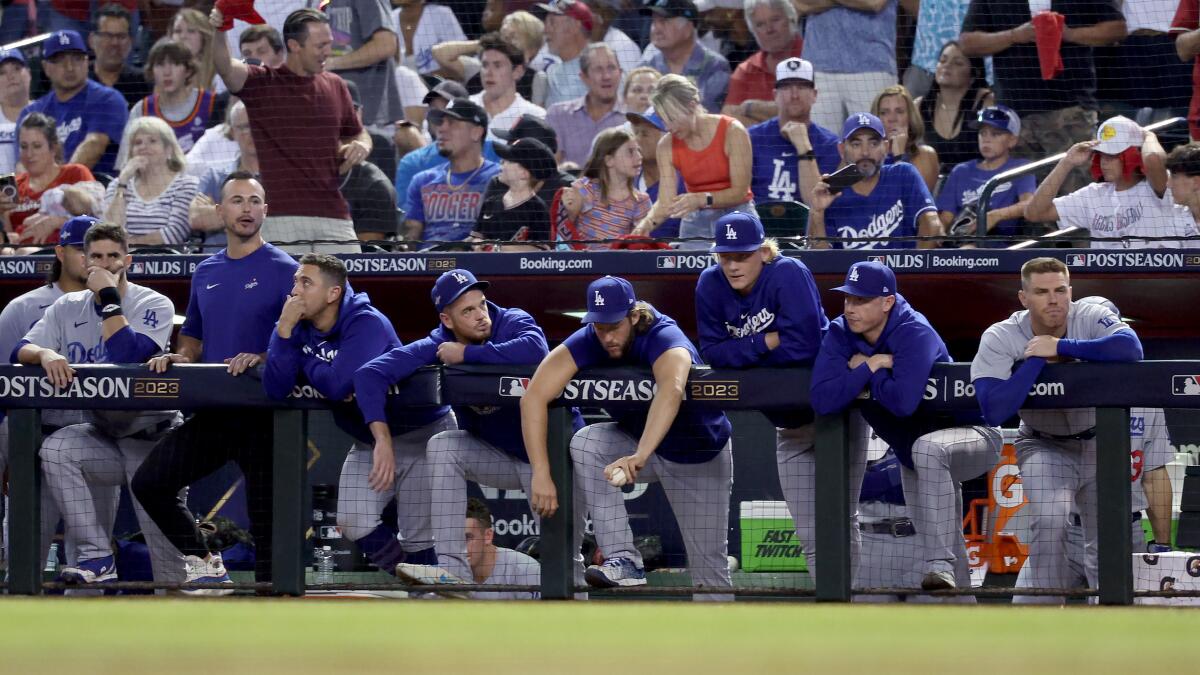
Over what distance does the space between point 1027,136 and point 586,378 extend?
4.43m

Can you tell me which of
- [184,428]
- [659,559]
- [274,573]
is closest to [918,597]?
[659,559]

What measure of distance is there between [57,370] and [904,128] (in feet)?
16.3

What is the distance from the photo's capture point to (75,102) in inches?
435

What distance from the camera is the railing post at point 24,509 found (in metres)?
6.76

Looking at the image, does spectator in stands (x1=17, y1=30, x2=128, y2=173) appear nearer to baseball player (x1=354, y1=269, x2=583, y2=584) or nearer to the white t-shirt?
baseball player (x1=354, y1=269, x2=583, y2=584)

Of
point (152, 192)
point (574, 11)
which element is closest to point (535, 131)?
point (574, 11)

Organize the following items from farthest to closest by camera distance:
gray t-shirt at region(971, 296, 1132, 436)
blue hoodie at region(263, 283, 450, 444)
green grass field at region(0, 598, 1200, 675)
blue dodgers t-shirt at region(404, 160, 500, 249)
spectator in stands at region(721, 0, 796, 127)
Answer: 1. spectator in stands at region(721, 0, 796, 127)
2. blue dodgers t-shirt at region(404, 160, 500, 249)
3. blue hoodie at region(263, 283, 450, 444)
4. gray t-shirt at region(971, 296, 1132, 436)
5. green grass field at region(0, 598, 1200, 675)

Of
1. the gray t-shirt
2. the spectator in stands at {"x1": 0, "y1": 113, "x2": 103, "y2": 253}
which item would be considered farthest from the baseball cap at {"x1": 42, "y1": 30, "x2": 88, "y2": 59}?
the gray t-shirt

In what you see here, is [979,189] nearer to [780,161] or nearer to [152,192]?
[780,161]

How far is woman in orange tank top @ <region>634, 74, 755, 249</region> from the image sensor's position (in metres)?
9.06

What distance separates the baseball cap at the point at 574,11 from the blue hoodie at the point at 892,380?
17.5 feet

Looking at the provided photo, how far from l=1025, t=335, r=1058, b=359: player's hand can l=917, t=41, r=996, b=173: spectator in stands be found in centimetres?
384

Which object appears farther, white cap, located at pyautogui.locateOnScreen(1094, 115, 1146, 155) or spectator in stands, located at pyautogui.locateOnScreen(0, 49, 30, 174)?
spectator in stands, located at pyautogui.locateOnScreen(0, 49, 30, 174)

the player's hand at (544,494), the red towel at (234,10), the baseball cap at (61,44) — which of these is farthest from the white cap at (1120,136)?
the baseball cap at (61,44)
